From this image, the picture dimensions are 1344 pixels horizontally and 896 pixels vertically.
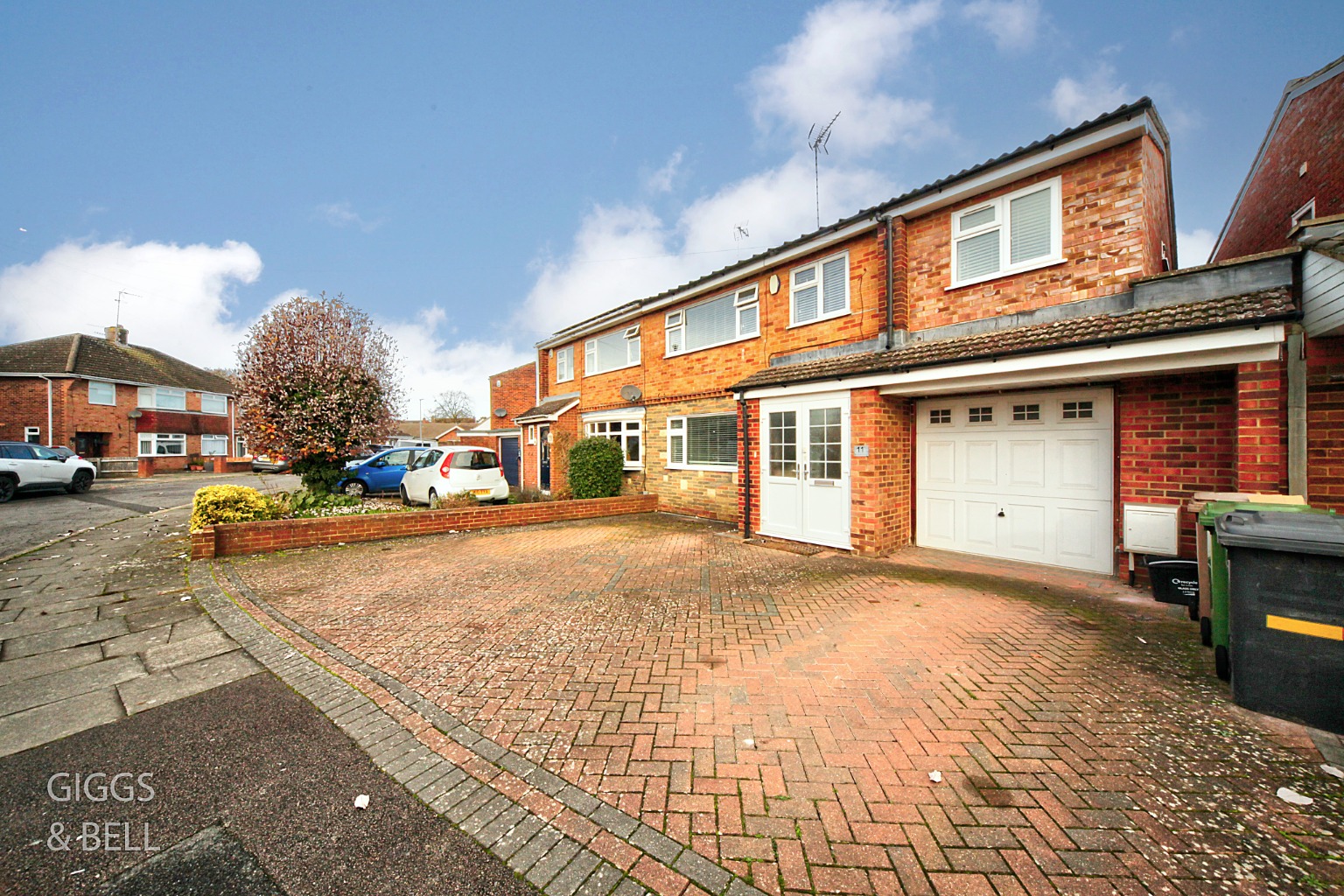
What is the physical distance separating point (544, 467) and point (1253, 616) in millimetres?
15459

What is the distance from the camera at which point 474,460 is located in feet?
37.7

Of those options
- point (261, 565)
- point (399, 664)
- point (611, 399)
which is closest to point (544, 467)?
point (611, 399)

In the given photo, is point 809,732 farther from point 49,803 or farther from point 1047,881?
point 49,803

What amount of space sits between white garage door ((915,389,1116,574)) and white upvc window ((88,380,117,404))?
36828 millimetres

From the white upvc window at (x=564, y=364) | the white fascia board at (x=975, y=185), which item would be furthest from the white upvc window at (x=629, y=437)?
the white fascia board at (x=975, y=185)

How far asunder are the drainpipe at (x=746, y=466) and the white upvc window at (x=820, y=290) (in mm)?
1913

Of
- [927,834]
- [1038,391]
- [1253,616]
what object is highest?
[1038,391]

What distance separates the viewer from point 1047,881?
6.19ft

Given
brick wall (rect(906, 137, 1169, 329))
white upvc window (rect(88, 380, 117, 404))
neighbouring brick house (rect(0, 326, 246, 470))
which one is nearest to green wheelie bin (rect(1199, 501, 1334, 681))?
brick wall (rect(906, 137, 1169, 329))

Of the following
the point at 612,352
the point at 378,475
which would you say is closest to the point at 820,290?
the point at 612,352

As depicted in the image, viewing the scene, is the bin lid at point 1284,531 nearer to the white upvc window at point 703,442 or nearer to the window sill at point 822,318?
the window sill at point 822,318

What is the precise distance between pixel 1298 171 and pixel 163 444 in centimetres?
4373

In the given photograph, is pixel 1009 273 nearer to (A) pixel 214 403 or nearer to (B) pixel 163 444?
(B) pixel 163 444

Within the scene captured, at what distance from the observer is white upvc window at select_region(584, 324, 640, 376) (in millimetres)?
13641
